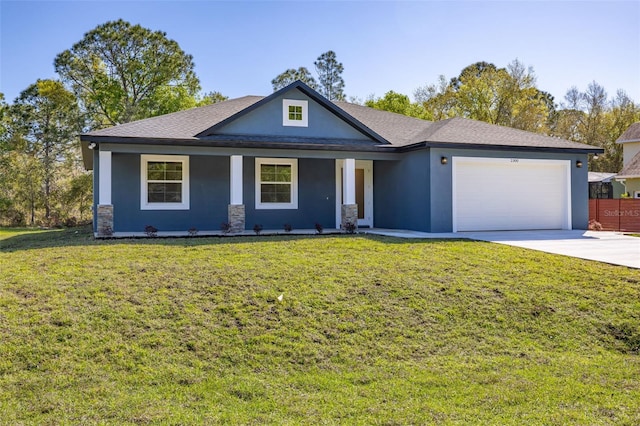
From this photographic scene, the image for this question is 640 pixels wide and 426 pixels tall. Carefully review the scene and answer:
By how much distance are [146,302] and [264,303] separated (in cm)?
154

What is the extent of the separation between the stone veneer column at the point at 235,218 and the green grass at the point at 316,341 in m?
4.57

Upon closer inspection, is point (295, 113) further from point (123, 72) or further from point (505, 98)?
point (505, 98)

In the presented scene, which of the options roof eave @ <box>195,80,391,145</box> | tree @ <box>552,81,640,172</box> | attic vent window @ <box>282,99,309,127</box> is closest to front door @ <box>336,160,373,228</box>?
roof eave @ <box>195,80,391,145</box>

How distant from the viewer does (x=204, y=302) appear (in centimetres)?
640

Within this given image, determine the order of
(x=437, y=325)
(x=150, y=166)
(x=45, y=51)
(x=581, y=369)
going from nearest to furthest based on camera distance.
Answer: (x=581, y=369) → (x=437, y=325) → (x=150, y=166) → (x=45, y=51)

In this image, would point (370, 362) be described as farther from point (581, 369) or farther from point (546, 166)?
point (546, 166)

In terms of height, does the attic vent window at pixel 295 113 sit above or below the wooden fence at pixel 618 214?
above

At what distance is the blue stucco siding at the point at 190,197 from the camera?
1415 cm

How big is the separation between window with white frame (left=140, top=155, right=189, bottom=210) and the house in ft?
0.10

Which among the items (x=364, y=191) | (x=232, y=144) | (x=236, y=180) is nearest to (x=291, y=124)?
(x=232, y=144)

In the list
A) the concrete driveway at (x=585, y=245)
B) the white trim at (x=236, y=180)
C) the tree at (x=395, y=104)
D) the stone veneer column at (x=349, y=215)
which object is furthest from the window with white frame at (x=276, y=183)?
the tree at (x=395, y=104)

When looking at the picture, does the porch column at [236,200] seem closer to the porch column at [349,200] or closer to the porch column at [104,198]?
the porch column at [349,200]

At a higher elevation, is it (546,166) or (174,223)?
(546,166)

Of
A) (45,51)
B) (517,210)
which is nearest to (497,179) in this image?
(517,210)
